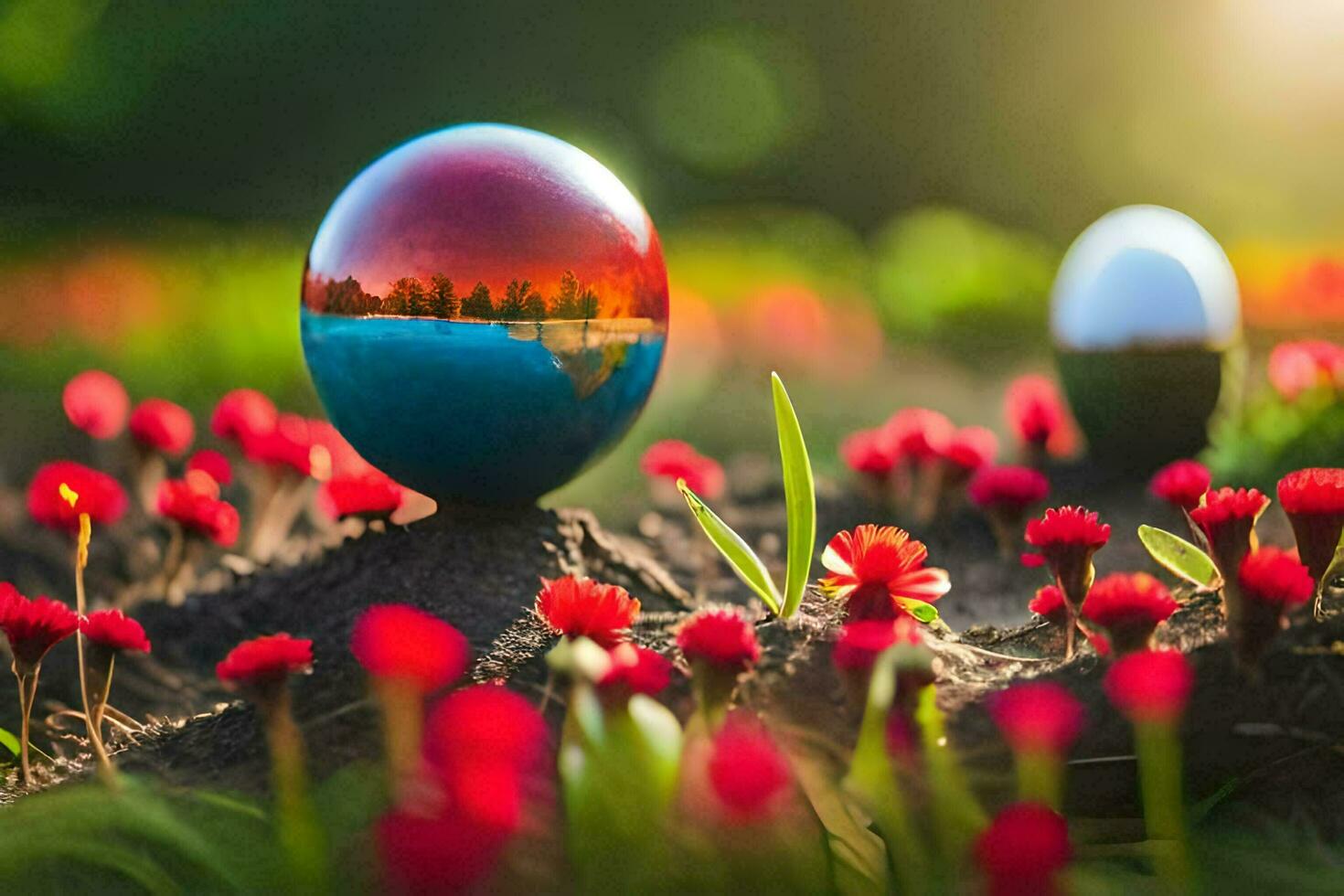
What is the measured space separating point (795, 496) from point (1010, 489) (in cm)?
111

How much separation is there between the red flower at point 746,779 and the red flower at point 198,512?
6.63ft

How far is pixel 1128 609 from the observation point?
7.06 ft

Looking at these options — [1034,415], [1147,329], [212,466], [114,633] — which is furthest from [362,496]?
[1147,329]

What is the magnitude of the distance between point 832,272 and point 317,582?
19.4 ft

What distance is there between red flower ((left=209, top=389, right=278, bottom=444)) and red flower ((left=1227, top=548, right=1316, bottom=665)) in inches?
107

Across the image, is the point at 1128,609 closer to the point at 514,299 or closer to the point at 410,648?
the point at 410,648

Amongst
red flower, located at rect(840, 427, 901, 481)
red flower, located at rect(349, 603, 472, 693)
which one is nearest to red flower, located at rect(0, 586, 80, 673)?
red flower, located at rect(349, 603, 472, 693)

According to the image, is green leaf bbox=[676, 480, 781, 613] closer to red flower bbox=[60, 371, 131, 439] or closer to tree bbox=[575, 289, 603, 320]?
tree bbox=[575, 289, 603, 320]

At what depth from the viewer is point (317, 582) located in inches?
136

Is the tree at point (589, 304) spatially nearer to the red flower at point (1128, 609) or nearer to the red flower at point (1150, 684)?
the red flower at point (1128, 609)

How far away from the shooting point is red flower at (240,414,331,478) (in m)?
3.82

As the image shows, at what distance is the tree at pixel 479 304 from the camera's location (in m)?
2.93

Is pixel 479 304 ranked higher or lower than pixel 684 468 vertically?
higher

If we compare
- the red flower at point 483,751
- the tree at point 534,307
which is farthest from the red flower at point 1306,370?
the red flower at point 483,751
